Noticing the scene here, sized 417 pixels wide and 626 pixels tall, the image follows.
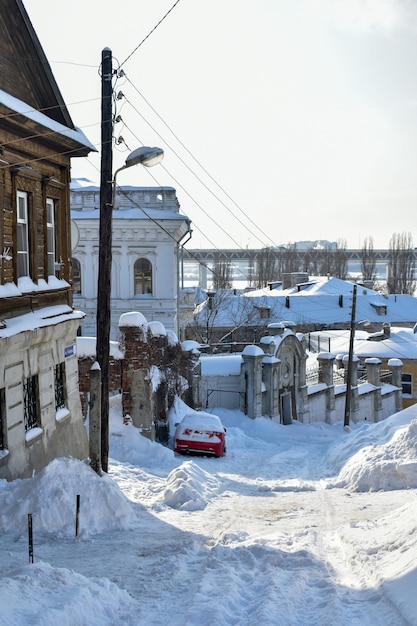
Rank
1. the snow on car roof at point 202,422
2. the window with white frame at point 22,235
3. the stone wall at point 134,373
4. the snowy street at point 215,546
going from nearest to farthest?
1. the snowy street at point 215,546
2. the window with white frame at point 22,235
3. the stone wall at point 134,373
4. the snow on car roof at point 202,422

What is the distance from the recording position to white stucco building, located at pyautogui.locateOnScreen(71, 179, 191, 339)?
3244cm

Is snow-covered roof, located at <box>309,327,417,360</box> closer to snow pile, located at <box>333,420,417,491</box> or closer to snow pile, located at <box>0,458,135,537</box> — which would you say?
snow pile, located at <box>333,420,417,491</box>

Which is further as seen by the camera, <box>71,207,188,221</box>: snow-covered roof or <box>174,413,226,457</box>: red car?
<box>71,207,188,221</box>: snow-covered roof

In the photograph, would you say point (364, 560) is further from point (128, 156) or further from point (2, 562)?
point (128, 156)

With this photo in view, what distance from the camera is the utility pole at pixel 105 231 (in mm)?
12594

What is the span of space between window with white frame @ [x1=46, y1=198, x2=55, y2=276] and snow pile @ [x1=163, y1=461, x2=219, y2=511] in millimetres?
5202

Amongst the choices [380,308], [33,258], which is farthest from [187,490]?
[380,308]

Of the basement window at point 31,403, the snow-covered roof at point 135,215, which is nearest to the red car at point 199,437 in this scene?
the basement window at point 31,403

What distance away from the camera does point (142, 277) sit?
33.0 metres

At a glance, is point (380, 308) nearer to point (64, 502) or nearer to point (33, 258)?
point (33, 258)

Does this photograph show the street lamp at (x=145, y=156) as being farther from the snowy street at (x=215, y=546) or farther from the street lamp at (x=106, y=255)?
the snowy street at (x=215, y=546)

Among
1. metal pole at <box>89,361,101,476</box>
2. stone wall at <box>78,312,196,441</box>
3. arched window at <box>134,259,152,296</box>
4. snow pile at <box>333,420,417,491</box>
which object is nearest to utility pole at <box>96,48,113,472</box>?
metal pole at <box>89,361,101,476</box>

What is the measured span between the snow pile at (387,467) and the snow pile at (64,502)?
6287 mm

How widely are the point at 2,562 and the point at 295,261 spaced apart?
93.7m
